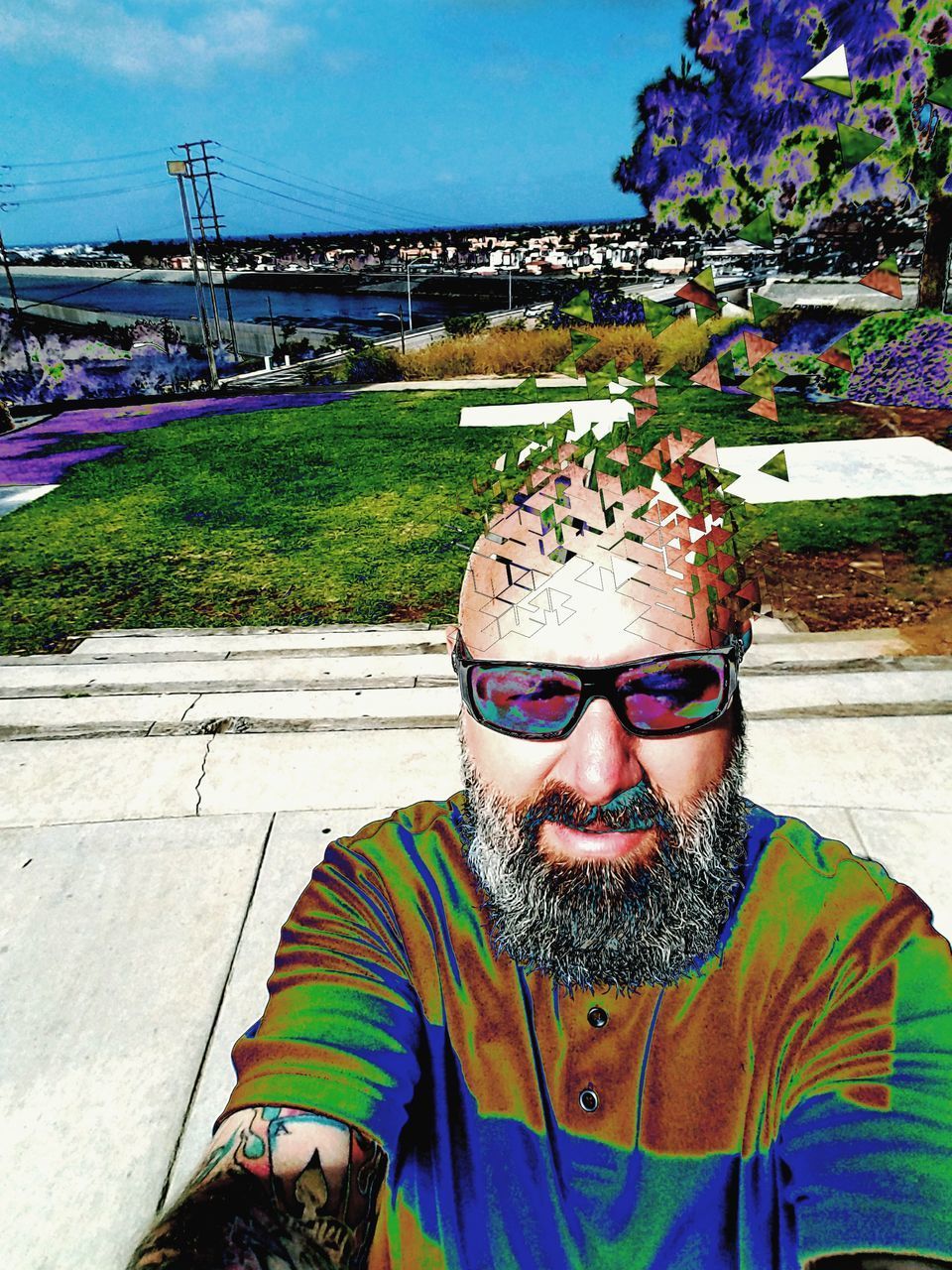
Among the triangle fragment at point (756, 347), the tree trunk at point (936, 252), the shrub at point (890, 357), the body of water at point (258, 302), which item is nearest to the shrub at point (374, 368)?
the shrub at point (890, 357)

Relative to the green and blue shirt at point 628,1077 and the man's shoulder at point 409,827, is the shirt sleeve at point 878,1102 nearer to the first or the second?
the green and blue shirt at point 628,1077

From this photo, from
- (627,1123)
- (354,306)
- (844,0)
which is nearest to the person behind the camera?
(627,1123)

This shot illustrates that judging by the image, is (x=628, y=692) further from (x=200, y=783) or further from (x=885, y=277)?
(x=200, y=783)

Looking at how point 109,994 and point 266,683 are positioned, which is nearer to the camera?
point 109,994

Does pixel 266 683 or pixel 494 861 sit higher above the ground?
pixel 494 861

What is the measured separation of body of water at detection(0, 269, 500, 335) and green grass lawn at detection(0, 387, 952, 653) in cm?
9922

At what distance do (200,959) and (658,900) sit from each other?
2.09 meters

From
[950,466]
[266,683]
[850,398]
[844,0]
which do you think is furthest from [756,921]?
[844,0]

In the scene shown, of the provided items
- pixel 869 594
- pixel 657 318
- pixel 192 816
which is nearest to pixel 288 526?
pixel 192 816

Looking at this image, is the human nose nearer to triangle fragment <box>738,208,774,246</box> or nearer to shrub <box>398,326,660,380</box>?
triangle fragment <box>738,208,774,246</box>

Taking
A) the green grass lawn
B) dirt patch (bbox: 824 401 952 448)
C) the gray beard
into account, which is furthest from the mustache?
dirt patch (bbox: 824 401 952 448)

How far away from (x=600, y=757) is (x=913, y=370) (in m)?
13.4

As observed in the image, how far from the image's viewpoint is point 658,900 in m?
1.46

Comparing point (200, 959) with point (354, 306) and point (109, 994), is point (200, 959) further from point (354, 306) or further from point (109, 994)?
point (354, 306)
